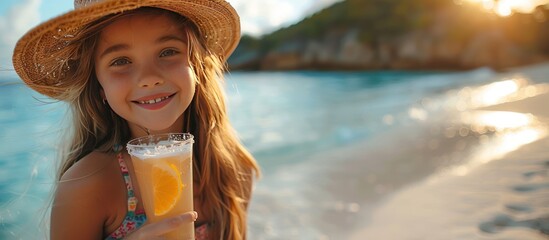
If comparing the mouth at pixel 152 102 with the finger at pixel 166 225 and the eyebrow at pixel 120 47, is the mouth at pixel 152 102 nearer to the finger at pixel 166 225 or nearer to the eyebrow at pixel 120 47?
the eyebrow at pixel 120 47

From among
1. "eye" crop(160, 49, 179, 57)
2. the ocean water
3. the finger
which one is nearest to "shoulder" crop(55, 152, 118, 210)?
the ocean water

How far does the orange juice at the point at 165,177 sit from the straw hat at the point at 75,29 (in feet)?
1.66

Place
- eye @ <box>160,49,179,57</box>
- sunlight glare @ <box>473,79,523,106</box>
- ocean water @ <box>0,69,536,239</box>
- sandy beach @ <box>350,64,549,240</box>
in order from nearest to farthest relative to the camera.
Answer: eye @ <box>160,49,179,57</box> < ocean water @ <box>0,69,536,239</box> < sandy beach @ <box>350,64,549,240</box> < sunlight glare @ <box>473,79,523,106</box>

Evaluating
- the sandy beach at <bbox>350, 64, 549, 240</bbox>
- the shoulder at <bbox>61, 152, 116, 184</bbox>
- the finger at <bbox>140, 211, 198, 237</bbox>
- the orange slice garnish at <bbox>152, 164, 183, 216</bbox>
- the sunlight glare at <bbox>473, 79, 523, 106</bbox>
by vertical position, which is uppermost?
the sunlight glare at <bbox>473, 79, 523, 106</bbox>

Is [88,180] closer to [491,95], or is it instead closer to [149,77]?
[149,77]

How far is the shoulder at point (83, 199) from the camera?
2150 mm

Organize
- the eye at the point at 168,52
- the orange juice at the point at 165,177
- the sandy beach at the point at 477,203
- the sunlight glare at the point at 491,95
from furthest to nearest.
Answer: the sunlight glare at the point at 491,95, the sandy beach at the point at 477,203, the eye at the point at 168,52, the orange juice at the point at 165,177

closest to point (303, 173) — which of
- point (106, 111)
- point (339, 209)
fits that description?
point (339, 209)

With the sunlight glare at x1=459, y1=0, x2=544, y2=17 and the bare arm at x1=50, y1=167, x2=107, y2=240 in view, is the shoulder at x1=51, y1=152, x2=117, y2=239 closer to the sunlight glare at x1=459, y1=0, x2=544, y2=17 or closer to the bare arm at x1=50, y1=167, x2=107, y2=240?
the bare arm at x1=50, y1=167, x2=107, y2=240

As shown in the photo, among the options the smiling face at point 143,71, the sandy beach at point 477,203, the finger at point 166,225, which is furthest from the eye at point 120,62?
the sandy beach at point 477,203

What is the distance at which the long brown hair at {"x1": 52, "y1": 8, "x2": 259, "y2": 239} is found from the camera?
2.31 metres

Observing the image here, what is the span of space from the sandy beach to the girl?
1.63m

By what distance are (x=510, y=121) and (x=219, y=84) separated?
5.87m

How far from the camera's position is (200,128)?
265 centimetres
